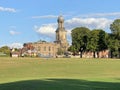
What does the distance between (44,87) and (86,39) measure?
14938 centimetres

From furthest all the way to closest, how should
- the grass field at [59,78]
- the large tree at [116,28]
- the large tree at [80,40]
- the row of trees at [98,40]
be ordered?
the large tree at [80,40] → the row of trees at [98,40] → the large tree at [116,28] → the grass field at [59,78]

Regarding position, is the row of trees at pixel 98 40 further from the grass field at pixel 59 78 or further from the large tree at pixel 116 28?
the grass field at pixel 59 78

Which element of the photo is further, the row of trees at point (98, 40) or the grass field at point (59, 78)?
the row of trees at point (98, 40)

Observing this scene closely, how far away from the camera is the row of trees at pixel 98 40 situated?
154375mm

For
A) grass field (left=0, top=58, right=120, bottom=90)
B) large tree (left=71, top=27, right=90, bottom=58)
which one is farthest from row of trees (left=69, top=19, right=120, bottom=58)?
grass field (left=0, top=58, right=120, bottom=90)

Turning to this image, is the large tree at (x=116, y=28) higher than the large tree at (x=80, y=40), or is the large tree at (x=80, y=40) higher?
the large tree at (x=116, y=28)

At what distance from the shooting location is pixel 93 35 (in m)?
164

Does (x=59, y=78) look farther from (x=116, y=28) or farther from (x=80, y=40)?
(x=80, y=40)

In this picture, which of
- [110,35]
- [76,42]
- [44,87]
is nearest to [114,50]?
[110,35]

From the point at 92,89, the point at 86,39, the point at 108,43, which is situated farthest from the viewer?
the point at 86,39

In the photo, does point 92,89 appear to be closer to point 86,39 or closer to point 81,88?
point 81,88

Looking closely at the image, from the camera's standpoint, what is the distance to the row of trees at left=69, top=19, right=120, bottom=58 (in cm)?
15438

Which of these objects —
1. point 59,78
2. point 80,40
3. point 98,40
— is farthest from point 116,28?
point 59,78

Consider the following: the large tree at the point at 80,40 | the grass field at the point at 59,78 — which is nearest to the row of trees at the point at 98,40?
the large tree at the point at 80,40
